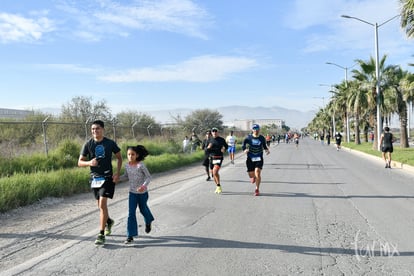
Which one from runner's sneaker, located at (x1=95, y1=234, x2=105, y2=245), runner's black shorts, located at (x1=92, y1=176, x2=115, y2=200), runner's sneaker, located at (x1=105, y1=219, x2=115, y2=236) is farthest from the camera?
runner's sneaker, located at (x1=105, y1=219, x2=115, y2=236)

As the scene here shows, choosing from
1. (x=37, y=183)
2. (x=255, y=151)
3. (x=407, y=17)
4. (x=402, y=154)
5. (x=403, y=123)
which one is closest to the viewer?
(x=37, y=183)

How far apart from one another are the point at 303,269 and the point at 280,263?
30 centimetres

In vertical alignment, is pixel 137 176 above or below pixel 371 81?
below

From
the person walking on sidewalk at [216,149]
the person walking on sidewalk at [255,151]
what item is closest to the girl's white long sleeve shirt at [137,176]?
the person walking on sidewalk at [255,151]

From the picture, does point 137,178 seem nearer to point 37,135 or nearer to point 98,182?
point 98,182

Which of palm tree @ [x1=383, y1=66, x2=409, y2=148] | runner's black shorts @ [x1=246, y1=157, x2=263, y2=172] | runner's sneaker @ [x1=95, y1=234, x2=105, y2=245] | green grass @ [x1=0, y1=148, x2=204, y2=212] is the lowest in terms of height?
runner's sneaker @ [x1=95, y1=234, x2=105, y2=245]

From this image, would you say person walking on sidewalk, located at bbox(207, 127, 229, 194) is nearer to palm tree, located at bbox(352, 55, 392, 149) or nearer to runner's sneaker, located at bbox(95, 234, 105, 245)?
runner's sneaker, located at bbox(95, 234, 105, 245)

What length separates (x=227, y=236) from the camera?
620 centimetres

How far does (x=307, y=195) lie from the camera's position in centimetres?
1027

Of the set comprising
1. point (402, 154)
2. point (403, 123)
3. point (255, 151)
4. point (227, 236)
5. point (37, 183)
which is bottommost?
point (402, 154)

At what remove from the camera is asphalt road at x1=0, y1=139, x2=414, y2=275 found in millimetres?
4871

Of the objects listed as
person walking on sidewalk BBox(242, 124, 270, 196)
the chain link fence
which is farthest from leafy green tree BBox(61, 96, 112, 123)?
person walking on sidewalk BBox(242, 124, 270, 196)

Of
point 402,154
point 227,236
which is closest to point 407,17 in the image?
point 402,154

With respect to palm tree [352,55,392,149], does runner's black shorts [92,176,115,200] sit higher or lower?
lower
